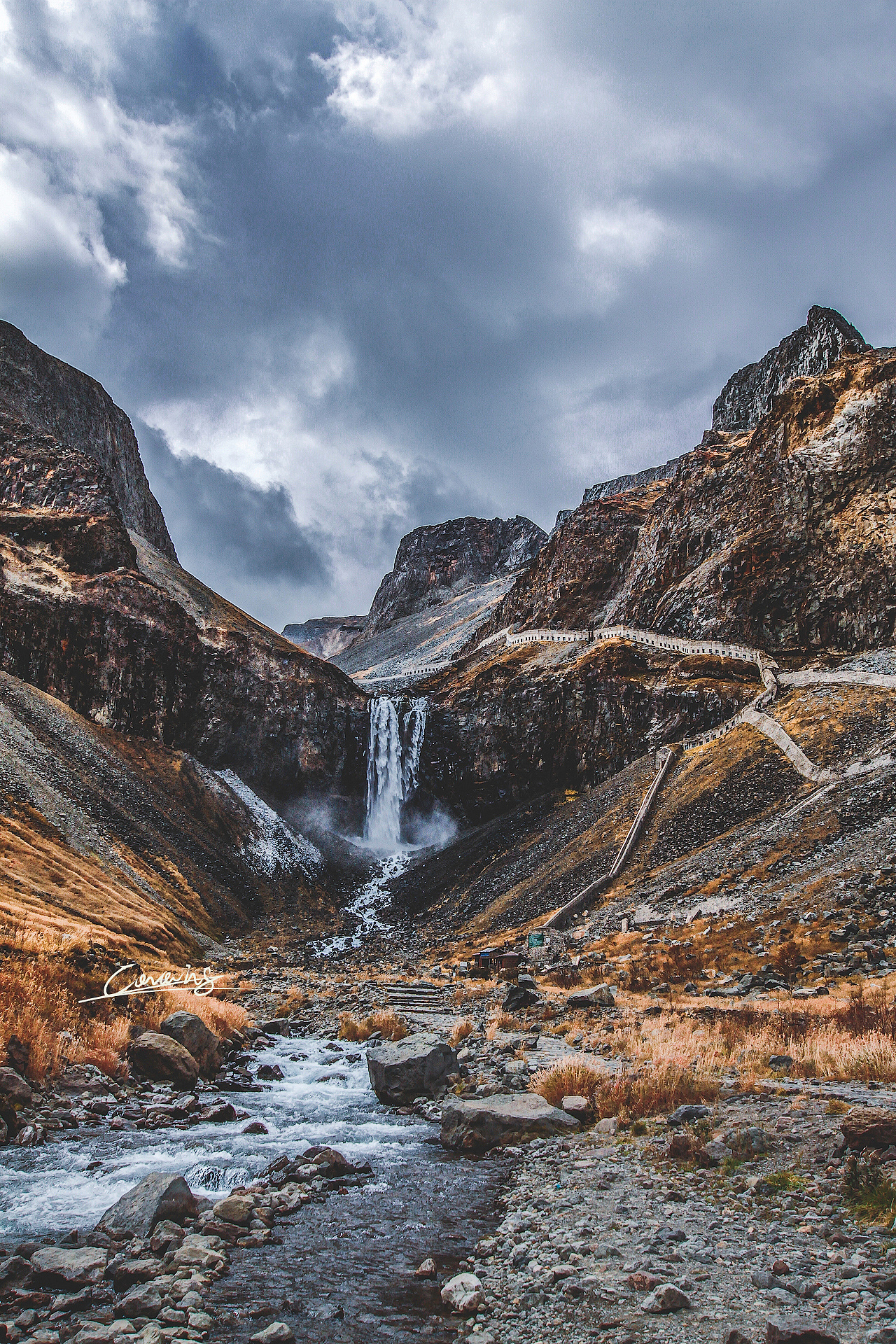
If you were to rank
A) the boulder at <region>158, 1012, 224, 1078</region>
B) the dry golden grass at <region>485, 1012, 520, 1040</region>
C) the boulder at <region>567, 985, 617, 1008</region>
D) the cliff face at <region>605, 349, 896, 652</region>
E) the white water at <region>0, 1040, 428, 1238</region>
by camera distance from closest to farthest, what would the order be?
the white water at <region>0, 1040, 428, 1238</region> → the boulder at <region>158, 1012, 224, 1078</region> → the dry golden grass at <region>485, 1012, 520, 1040</region> → the boulder at <region>567, 985, 617, 1008</region> → the cliff face at <region>605, 349, 896, 652</region>

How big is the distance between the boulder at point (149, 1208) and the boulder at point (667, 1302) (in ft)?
18.6

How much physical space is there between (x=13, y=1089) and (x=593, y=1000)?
1800 cm

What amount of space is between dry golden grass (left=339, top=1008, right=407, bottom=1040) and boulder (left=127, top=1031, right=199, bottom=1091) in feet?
27.7

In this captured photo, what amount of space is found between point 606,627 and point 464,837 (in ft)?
107

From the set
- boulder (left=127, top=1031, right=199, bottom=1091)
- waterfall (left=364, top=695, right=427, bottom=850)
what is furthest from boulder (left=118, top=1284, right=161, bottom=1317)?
waterfall (left=364, top=695, right=427, bottom=850)

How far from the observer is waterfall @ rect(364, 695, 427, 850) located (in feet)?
271

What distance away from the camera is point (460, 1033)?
21438mm

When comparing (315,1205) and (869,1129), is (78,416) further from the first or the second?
(869,1129)

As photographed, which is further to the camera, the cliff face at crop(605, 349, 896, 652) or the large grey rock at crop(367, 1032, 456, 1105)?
the cliff face at crop(605, 349, 896, 652)

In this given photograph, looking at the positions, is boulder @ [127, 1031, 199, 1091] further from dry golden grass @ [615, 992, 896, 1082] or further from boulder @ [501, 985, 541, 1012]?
boulder @ [501, 985, 541, 1012]

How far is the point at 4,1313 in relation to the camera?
19.2 feet

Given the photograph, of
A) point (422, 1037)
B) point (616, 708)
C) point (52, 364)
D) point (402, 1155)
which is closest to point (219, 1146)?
point (402, 1155)

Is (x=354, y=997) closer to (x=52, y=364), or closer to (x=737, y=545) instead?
(x=737, y=545)

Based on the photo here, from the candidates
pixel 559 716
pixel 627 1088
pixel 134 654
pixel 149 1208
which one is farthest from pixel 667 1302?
pixel 134 654
